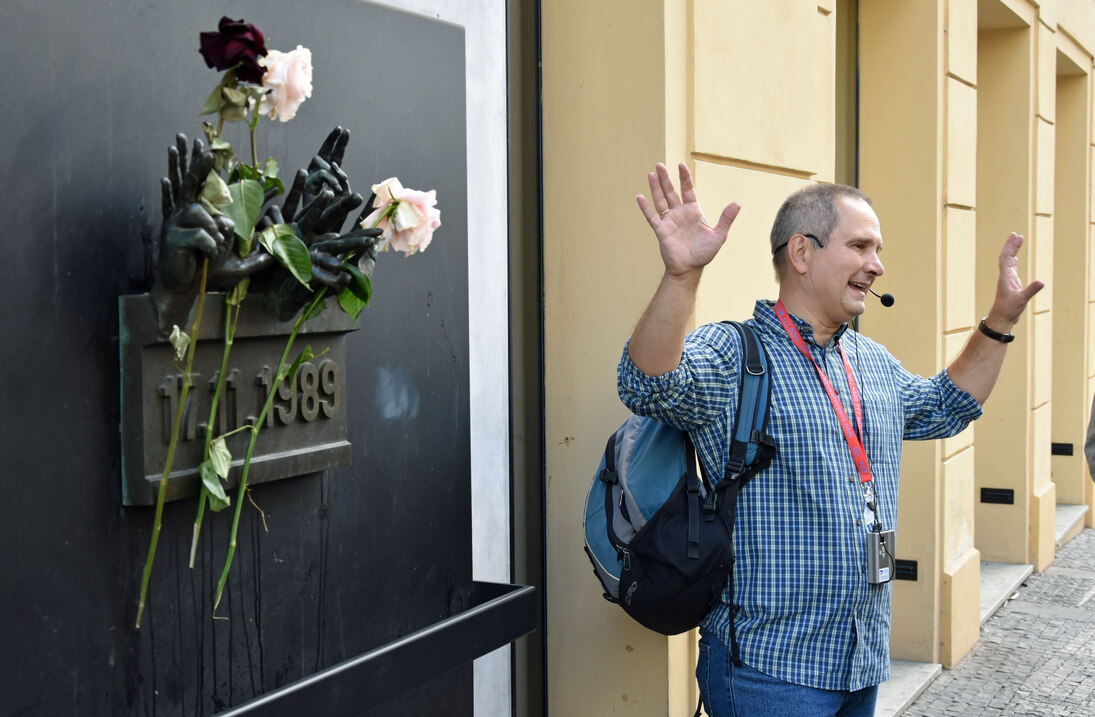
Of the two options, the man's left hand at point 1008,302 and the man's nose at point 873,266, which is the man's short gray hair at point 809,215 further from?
the man's left hand at point 1008,302

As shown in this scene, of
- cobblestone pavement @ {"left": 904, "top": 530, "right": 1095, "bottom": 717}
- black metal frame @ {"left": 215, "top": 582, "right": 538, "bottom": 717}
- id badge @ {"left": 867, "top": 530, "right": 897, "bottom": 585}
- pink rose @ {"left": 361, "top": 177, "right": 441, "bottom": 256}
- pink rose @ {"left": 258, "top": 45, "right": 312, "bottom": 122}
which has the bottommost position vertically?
cobblestone pavement @ {"left": 904, "top": 530, "right": 1095, "bottom": 717}

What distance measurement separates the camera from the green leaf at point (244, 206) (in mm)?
1816

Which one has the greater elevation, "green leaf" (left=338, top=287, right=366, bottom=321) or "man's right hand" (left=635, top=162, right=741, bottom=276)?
"man's right hand" (left=635, top=162, right=741, bottom=276)

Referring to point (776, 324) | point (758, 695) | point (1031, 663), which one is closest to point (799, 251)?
point (776, 324)

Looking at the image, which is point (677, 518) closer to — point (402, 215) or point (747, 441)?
point (747, 441)

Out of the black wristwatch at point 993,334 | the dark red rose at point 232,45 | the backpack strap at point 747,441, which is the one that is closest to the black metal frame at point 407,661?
the backpack strap at point 747,441

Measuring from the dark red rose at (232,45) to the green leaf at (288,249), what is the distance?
0.96 ft

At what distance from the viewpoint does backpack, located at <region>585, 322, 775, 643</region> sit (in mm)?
2705

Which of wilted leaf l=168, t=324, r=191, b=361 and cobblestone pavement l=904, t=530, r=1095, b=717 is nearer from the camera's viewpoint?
wilted leaf l=168, t=324, r=191, b=361

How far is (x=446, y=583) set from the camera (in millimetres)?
2621

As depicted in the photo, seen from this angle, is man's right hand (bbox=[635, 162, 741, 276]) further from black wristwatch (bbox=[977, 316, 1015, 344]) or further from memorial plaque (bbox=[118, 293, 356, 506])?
black wristwatch (bbox=[977, 316, 1015, 344])

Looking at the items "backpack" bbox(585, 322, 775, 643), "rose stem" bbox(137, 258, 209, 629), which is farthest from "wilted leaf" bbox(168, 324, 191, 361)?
"backpack" bbox(585, 322, 775, 643)

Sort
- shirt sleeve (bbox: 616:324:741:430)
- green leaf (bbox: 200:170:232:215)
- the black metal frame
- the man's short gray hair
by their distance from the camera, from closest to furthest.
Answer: green leaf (bbox: 200:170:232:215) < the black metal frame < shirt sleeve (bbox: 616:324:741:430) < the man's short gray hair

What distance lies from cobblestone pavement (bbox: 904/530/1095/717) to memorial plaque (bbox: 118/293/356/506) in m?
4.05
